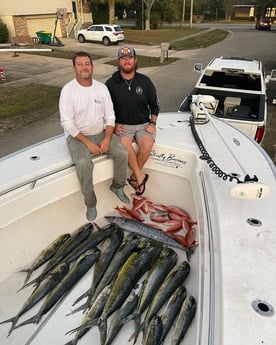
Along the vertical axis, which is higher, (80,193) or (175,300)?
(80,193)

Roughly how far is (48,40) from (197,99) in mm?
21257

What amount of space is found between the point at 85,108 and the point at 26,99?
24.4 feet

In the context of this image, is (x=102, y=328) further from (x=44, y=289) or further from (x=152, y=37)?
(x=152, y=37)

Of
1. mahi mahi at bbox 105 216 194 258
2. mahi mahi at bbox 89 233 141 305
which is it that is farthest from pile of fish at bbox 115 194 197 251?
mahi mahi at bbox 89 233 141 305

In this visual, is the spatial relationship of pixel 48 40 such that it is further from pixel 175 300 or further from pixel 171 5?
pixel 175 300

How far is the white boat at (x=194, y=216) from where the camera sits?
1.72 metres

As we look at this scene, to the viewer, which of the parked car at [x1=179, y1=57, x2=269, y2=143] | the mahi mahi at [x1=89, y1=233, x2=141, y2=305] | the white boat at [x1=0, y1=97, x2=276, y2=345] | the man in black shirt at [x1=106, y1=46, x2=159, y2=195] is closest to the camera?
the white boat at [x1=0, y1=97, x2=276, y2=345]

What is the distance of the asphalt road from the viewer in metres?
7.27

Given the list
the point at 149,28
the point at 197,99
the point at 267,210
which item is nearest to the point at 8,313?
the point at 267,210

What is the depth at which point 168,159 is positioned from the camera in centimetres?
362

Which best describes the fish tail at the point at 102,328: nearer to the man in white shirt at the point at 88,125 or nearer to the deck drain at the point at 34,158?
the man in white shirt at the point at 88,125

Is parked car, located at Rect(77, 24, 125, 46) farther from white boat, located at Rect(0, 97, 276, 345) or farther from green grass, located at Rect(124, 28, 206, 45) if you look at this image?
white boat, located at Rect(0, 97, 276, 345)

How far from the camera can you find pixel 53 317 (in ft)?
9.07

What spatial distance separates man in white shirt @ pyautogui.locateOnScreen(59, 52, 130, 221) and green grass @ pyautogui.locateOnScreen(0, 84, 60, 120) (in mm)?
5994
